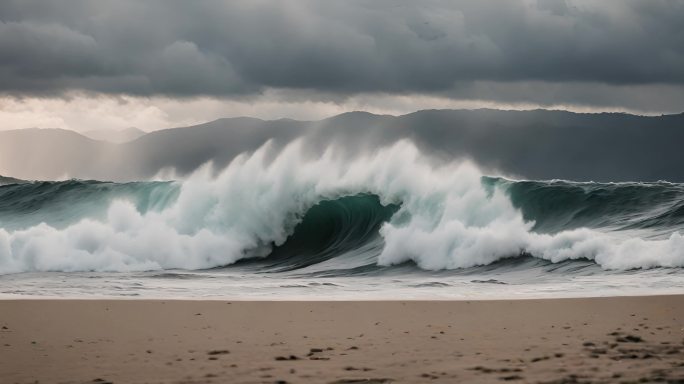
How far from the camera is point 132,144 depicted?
105m

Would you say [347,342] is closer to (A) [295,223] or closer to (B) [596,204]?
(A) [295,223]

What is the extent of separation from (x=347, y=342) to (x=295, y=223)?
19.7 metres

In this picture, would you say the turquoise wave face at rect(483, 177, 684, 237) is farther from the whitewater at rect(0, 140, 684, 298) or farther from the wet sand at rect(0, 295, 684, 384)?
the wet sand at rect(0, 295, 684, 384)

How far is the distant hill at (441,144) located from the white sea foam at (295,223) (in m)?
46.5

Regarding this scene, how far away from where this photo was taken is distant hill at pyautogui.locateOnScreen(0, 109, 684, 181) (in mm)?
95875

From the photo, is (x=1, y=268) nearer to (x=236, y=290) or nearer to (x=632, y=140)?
(x=236, y=290)

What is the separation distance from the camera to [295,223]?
91.9 ft

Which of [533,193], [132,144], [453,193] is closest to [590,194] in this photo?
[533,193]

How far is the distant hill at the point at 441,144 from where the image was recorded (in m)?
95.9

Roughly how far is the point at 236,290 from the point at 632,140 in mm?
136690

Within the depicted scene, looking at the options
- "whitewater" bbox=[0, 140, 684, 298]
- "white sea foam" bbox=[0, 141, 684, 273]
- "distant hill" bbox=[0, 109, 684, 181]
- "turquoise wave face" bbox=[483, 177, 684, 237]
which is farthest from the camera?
"distant hill" bbox=[0, 109, 684, 181]

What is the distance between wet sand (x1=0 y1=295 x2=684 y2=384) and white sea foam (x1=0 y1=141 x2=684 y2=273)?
882cm

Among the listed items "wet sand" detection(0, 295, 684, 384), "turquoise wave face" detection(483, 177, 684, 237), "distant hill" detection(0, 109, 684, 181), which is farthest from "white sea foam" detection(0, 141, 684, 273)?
"distant hill" detection(0, 109, 684, 181)

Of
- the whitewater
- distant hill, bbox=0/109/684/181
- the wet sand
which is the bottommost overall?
the wet sand
